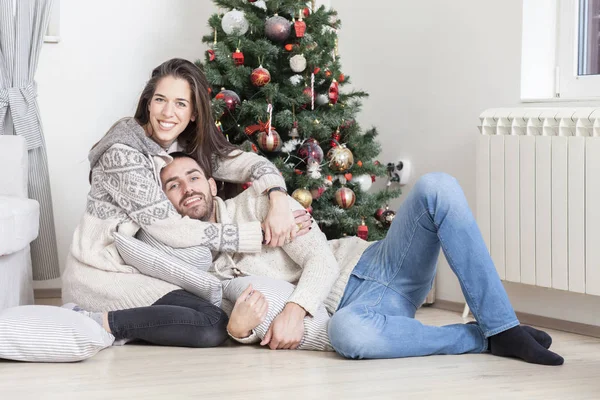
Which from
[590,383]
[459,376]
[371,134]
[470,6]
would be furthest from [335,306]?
[470,6]

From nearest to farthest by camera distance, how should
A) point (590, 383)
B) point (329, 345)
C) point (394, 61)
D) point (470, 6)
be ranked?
point (590, 383) → point (329, 345) → point (470, 6) → point (394, 61)

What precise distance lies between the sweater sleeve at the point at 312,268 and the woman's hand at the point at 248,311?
0.28 feet

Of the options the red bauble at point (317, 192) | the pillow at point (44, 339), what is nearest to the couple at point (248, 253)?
the pillow at point (44, 339)

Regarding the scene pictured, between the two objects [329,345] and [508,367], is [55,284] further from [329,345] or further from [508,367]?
[508,367]

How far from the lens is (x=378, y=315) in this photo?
6.99 ft

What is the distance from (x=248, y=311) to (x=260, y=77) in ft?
3.52

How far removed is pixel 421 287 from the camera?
228 centimetres

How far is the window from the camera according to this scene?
9.87 feet

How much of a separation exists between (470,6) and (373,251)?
1394 millimetres

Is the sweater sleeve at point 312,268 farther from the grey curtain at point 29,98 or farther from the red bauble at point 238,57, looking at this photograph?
the grey curtain at point 29,98

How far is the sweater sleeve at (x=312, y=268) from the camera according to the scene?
2.24 meters

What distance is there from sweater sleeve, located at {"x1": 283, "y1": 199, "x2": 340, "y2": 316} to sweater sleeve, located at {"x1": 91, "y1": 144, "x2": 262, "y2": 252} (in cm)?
13

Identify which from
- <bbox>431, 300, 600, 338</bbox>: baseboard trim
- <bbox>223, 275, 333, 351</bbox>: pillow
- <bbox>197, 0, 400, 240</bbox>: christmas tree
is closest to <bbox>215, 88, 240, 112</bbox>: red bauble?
<bbox>197, 0, 400, 240</bbox>: christmas tree

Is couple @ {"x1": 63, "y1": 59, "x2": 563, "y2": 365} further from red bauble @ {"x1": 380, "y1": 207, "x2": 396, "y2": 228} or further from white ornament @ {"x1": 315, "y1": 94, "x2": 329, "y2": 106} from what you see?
red bauble @ {"x1": 380, "y1": 207, "x2": 396, "y2": 228}
